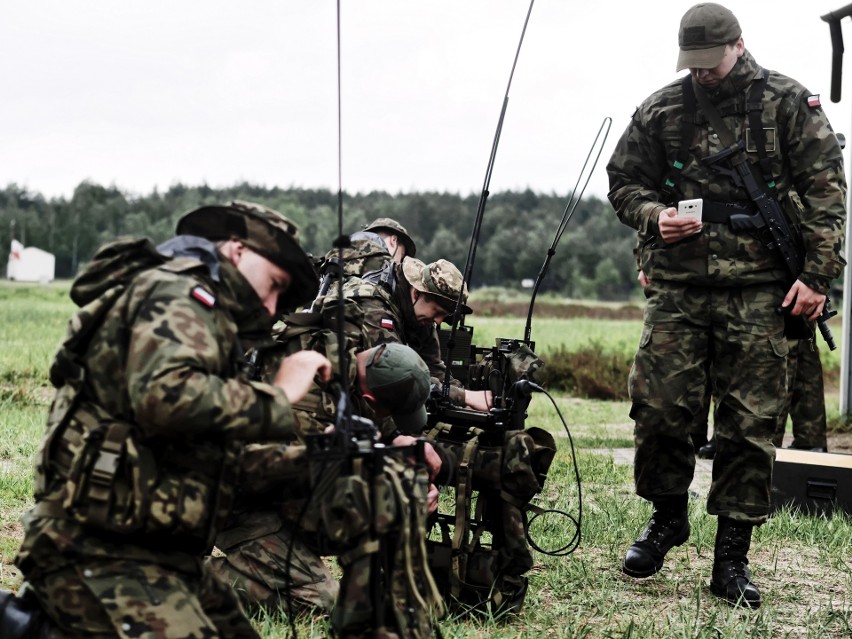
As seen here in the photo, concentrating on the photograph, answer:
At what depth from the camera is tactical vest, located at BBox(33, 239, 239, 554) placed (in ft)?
8.61

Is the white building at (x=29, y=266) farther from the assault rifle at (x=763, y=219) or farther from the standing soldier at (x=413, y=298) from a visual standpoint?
the assault rifle at (x=763, y=219)

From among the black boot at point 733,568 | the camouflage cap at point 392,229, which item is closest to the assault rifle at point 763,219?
the black boot at point 733,568

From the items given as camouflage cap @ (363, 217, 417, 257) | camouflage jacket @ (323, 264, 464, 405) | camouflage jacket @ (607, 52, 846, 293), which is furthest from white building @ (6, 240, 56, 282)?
camouflage jacket @ (607, 52, 846, 293)

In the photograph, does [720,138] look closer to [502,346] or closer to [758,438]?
[758,438]

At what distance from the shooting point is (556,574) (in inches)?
177

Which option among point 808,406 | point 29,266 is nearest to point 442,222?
point 29,266

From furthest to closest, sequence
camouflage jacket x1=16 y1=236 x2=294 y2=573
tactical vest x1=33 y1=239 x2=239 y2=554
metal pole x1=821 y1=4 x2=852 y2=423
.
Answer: metal pole x1=821 y1=4 x2=852 y2=423 < tactical vest x1=33 y1=239 x2=239 y2=554 < camouflage jacket x1=16 y1=236 x2=294 y2=573

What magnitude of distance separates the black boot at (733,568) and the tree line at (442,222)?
117 feet

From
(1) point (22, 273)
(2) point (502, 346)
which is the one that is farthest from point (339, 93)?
(1) point (22, 273)

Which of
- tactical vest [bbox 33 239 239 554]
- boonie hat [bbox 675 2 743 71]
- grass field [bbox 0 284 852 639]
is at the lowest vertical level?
grass field [bbox 0 284 852 639]

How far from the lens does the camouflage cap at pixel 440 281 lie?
17.7 ft

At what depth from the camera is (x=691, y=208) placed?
14.8 feet

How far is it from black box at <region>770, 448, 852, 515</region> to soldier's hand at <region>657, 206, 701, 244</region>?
2.08 metres

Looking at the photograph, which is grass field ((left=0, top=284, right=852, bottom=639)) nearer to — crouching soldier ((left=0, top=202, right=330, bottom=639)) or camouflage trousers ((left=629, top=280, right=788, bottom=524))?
camouflage trousers ((left=629, top=280, right=788, bottom=524))
